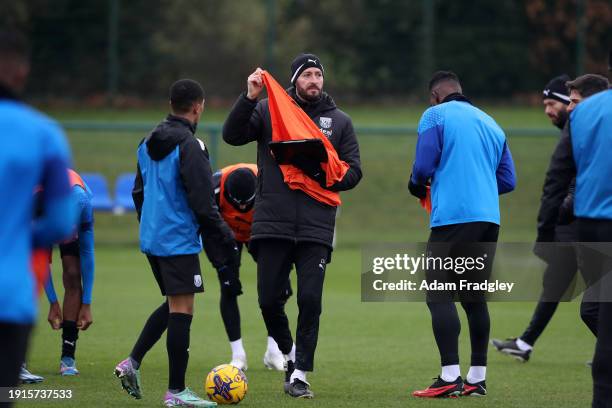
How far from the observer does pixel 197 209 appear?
6.84 meters

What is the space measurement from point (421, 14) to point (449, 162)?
80.7 feet

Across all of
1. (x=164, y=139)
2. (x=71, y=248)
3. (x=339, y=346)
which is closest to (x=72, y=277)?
(x=71, y=248)

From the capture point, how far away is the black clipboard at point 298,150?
751 centimetres

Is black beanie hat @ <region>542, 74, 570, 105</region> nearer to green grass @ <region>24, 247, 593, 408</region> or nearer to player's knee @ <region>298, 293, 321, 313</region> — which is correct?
green grass @ <region>24, 247, 593, 408</region>

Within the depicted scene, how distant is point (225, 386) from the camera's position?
23.6 feet

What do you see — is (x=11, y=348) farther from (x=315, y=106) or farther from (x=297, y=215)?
(x=315, y=106)

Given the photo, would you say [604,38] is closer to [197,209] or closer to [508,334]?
[508,334]

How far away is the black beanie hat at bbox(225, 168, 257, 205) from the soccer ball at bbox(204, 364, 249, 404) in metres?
2.04

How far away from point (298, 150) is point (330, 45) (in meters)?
25.9

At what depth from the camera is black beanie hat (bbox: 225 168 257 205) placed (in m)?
8.96

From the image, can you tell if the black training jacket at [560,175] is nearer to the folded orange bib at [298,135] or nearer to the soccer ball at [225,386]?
the folded orange bib at [298,135]

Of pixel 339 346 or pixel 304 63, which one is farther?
pixel 339 346

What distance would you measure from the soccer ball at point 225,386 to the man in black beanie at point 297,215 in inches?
17.9

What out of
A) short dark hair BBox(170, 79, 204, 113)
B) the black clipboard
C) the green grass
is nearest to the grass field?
the green grass
